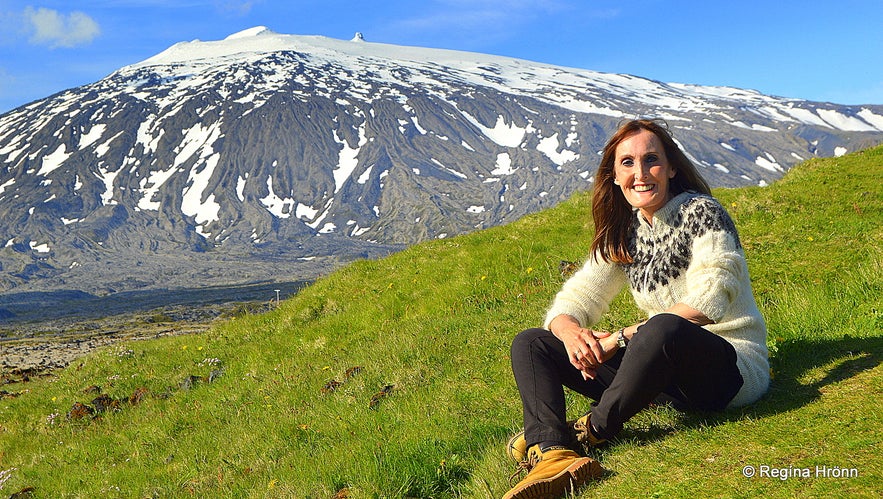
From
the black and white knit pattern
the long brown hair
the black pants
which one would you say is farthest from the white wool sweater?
the black pants

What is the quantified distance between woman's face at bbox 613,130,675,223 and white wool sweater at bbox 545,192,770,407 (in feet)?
0.39

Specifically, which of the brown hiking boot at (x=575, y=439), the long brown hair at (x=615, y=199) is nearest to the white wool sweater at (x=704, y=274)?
the long brown hair at (x=615, y=199)

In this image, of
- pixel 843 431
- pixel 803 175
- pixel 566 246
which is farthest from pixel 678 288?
pixel 803 175

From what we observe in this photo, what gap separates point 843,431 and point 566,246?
9.49 m

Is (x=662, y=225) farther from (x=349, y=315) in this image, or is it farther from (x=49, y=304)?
(x=49, y=304)

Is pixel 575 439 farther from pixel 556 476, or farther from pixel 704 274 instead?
pixel 704 274

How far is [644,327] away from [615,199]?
140 cm

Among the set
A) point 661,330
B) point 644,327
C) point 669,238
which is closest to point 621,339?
point 644,327

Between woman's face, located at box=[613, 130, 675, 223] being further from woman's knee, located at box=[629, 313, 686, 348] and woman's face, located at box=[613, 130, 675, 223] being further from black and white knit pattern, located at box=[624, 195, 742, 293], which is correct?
woman's knee, located at box=[629, 313, 686, 348]

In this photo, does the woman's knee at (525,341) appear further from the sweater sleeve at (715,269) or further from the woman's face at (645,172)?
the woman's face at (645,172)

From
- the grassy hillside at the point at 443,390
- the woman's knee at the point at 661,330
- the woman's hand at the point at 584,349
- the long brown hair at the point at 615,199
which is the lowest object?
the grassy hillside at the point at 443,390

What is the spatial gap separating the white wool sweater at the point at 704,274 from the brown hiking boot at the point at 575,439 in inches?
36.2

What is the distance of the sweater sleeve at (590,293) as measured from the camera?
218 inches

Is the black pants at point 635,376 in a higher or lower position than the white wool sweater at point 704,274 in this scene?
lower
